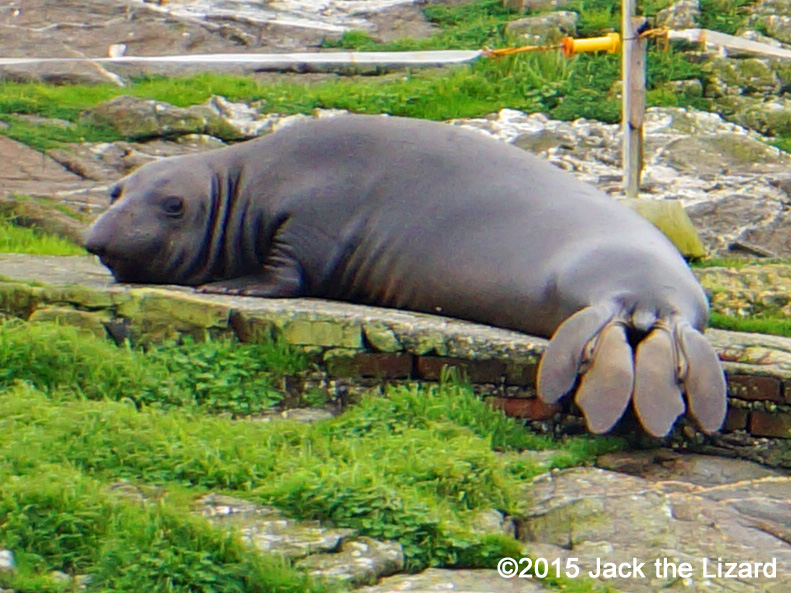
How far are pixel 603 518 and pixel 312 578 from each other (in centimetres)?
102

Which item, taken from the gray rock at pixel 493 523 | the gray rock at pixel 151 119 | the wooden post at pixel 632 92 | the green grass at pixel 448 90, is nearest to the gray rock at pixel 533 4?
the green grass at pixel 448 90

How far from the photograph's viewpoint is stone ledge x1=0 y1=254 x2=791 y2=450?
16.3 ft

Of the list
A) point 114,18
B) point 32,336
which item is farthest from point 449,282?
point 114,18

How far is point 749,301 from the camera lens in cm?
710

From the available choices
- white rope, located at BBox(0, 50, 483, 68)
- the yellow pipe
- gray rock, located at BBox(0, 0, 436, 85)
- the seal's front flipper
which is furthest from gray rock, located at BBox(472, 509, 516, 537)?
gray rock, located at BBox(0, 0, 436, 85)

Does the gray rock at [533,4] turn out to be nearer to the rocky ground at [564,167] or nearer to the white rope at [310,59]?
the rocky ground at [564,167]

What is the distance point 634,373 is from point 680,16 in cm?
857

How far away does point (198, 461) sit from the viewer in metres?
4.16

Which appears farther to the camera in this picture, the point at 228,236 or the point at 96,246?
the point at 228,236

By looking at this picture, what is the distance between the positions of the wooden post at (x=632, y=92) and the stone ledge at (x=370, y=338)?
2.62 metres

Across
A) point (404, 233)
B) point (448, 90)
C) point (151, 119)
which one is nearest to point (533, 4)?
point (448, 90)

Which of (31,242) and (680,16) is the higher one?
(680,16)

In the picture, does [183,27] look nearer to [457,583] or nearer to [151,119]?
[151,119]

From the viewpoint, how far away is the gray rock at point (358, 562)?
354 centimetres
